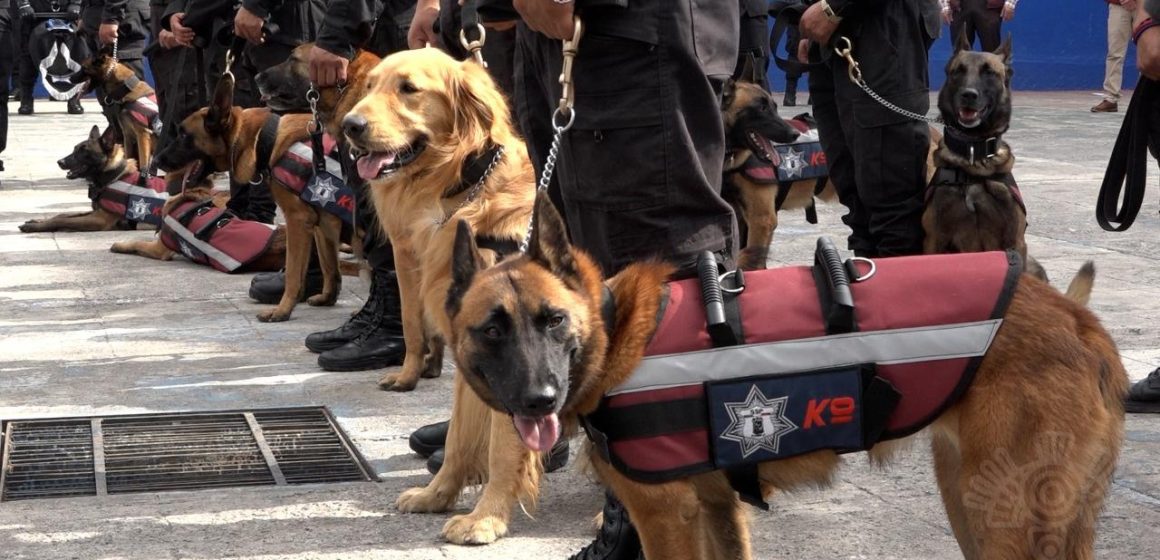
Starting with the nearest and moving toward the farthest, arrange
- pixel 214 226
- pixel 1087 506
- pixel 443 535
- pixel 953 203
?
pixel 1087 506, pixel 443 535, pixel 953 203, pixel 214 226

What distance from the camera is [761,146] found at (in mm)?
7238

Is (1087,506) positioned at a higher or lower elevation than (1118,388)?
lower

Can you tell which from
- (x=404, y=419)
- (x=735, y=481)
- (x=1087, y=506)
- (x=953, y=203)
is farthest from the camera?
(x=953, y=203)

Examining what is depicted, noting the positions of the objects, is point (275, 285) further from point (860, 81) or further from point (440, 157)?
point (860, 81)

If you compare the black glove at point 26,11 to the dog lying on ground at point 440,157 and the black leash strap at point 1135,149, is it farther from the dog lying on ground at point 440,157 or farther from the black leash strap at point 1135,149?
the black leash strap at point 1135,149

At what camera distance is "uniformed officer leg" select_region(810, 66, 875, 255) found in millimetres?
5922

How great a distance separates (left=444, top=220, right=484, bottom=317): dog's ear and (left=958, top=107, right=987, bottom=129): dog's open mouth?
12.9 ft

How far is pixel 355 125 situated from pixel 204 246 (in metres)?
3.98

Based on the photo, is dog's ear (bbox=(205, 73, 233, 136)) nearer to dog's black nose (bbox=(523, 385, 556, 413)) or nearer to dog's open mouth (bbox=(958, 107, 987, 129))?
dog's open mouth (bbox=(958, 107, 987, 129))

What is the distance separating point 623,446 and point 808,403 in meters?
0.40

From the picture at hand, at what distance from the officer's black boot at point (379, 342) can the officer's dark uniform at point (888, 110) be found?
2020mm

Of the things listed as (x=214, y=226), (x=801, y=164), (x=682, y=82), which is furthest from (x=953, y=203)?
(x=214, y=226)

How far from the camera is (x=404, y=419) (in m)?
4.86

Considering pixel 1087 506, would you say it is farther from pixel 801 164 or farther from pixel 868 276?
pixel 801 164
